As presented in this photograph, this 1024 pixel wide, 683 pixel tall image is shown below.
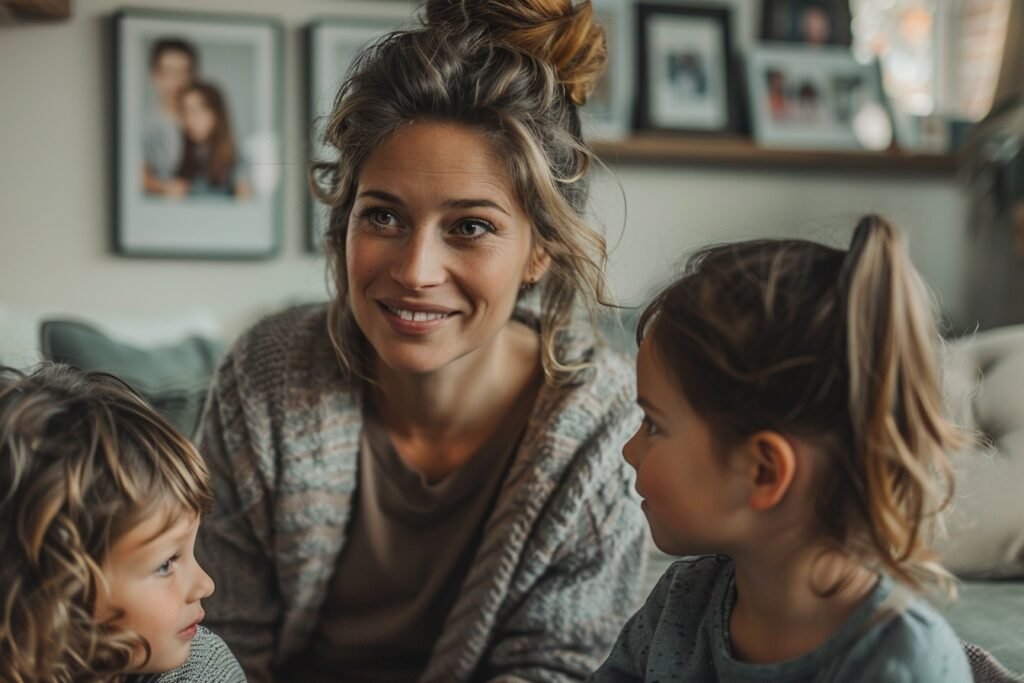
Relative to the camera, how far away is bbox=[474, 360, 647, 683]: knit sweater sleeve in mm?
1333

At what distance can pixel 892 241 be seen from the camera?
0.86 m

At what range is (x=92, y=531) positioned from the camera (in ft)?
3.10

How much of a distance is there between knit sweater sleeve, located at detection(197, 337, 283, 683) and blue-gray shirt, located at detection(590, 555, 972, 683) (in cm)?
51

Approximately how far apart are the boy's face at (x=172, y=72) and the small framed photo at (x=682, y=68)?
1.16 metres

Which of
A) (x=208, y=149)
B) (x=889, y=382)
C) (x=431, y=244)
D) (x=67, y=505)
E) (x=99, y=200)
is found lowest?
(x=67, y=505)

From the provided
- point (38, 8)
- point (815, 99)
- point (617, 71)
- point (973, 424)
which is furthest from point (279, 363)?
point (815, 99)

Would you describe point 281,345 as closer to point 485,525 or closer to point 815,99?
point 485,525

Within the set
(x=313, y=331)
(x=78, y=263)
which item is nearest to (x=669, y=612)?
(x=313, y=331)

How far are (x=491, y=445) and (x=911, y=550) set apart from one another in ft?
2.18

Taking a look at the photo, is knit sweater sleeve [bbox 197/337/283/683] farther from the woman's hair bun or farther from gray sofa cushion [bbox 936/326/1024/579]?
gray sofa cushion [bbox 936/326/1024/579]

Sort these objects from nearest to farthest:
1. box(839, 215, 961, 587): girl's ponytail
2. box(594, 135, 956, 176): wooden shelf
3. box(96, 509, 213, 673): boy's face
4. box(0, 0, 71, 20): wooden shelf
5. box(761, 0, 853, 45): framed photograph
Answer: box(839, 215, 961, 587): girl's ponytail, box(96, 509, 213, 673): boy's face, box(0, 0, 71, 20): wooden shelf, box(594, 135, 956, 176): wooden shelf, box(761, 0, 853, 45): framed photograph

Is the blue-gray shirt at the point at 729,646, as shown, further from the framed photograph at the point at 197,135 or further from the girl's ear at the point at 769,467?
the framed photograph at the point at 197,135

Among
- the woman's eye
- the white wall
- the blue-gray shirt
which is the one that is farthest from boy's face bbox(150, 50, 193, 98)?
the blue-gray shirt

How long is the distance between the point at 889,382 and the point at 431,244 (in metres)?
0.58
